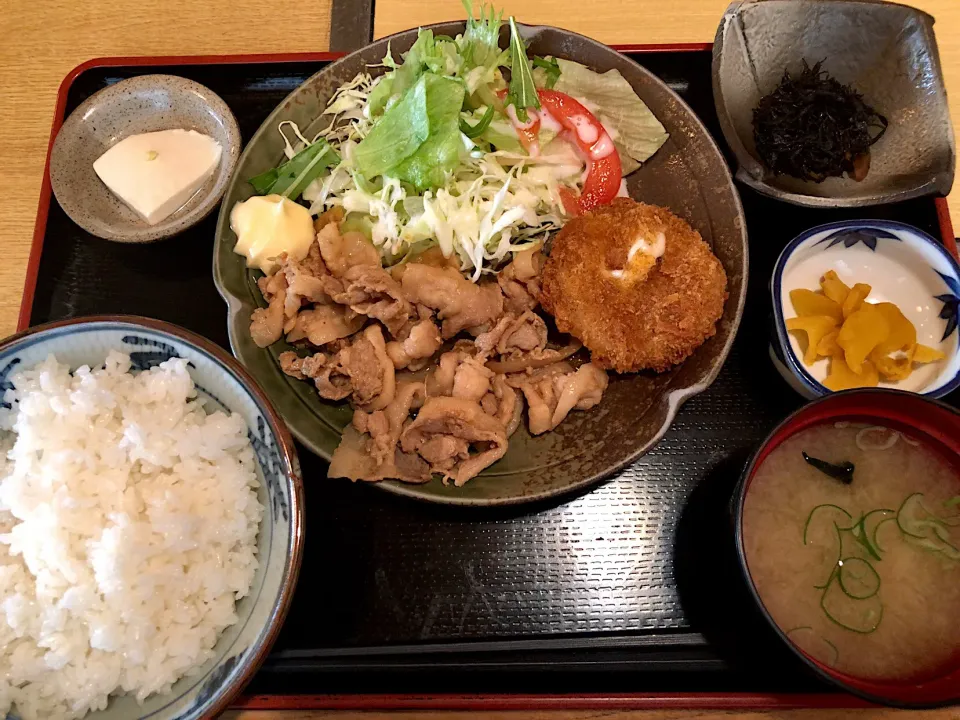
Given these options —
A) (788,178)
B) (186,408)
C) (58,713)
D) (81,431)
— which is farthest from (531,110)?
(58,713)

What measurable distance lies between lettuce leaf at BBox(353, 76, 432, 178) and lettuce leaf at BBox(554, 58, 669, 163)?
25.7 inches

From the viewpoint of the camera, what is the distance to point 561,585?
Answer: 198cm

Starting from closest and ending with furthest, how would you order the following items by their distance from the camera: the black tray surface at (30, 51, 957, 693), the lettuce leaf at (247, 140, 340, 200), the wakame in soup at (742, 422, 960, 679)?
the wakame in soup at (742, 422, 960, 679) < the black tray surface at (30, 51, 957, 693) < the lettuce leaf at (247, 140, 340, 200)

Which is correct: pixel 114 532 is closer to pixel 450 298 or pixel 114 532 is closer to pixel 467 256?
pixel 450 298

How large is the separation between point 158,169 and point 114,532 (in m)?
1.53

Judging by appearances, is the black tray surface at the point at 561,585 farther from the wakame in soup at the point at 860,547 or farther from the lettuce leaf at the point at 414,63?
the lettuce leaf at the point at 414,63

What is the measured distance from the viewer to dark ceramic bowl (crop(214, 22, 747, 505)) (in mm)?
1997

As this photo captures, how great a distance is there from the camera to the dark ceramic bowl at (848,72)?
2.35 meters

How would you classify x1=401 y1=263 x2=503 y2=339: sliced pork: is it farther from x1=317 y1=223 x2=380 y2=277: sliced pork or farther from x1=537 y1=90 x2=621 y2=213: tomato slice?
x1=537 y1=90 x2=621 y2=213: tomato slice

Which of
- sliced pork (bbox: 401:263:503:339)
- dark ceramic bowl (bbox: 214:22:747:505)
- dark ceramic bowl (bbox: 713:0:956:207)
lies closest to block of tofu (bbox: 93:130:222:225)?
dark ceramic bowl (bbox: 214:22:747:505)

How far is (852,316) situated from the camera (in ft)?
6.85

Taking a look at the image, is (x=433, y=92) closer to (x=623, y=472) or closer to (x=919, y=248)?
(x=623, y=472)

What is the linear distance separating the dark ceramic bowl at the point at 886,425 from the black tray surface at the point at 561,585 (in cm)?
23

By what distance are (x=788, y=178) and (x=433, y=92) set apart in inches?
56.1
